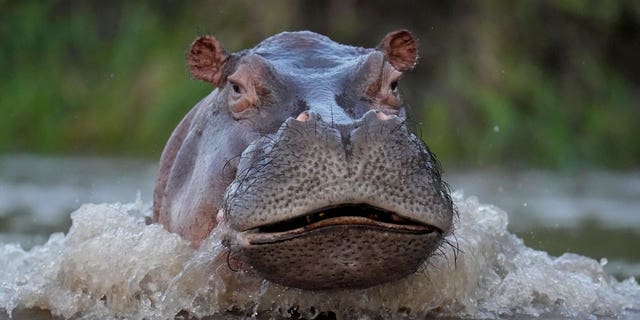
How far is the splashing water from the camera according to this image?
489 cm

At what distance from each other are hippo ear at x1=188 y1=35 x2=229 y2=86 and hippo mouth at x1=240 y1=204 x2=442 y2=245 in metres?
1.34

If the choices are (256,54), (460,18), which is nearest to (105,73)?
(460,18)

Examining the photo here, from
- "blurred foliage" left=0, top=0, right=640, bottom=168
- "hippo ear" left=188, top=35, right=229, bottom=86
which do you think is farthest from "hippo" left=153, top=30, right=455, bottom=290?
"blurred foliage" left=0, top=0, right=640, bottom=168

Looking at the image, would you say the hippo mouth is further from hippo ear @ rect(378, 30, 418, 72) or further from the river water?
hippo ear @ rect(378, 30, 418, 72)

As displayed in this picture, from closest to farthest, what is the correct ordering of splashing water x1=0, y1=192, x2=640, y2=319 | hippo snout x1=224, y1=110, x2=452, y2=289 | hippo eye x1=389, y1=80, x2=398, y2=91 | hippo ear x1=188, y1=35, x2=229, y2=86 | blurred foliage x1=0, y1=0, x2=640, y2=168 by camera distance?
hippo snout x1=224, y1=110, x2=452, y2=289, splashing water x1=0, y1=192, x2=640, y2=319, hippo eye x1=389, y1=80, x2=398, y2=91, hippo ear x1=188, y1=35, x2=229, y2=86, blurred foliage x1=0, y1=0, x2=640, y2=168

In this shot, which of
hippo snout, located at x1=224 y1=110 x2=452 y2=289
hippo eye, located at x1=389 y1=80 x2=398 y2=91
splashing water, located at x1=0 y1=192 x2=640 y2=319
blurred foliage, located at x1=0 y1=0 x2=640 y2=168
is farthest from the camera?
blurred foliage, located at x1=0 y1=0 x2=640 y2=168

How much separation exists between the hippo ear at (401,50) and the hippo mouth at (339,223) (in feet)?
4.53

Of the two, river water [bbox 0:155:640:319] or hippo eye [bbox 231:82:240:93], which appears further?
hippo eye [bbox 231:82:240:93]

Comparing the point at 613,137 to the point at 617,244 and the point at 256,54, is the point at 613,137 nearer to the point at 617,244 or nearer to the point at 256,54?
the point at 617,244

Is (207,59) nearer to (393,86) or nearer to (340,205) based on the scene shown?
(393,86)

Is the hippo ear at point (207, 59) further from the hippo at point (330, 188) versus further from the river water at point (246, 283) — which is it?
the river water at point (246, 283)

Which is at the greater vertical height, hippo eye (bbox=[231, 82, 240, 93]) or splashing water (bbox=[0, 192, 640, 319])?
hippo eye (bbox=[231, 82, 240, 93])

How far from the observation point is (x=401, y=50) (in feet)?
18.4

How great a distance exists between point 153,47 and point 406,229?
12999 mm
